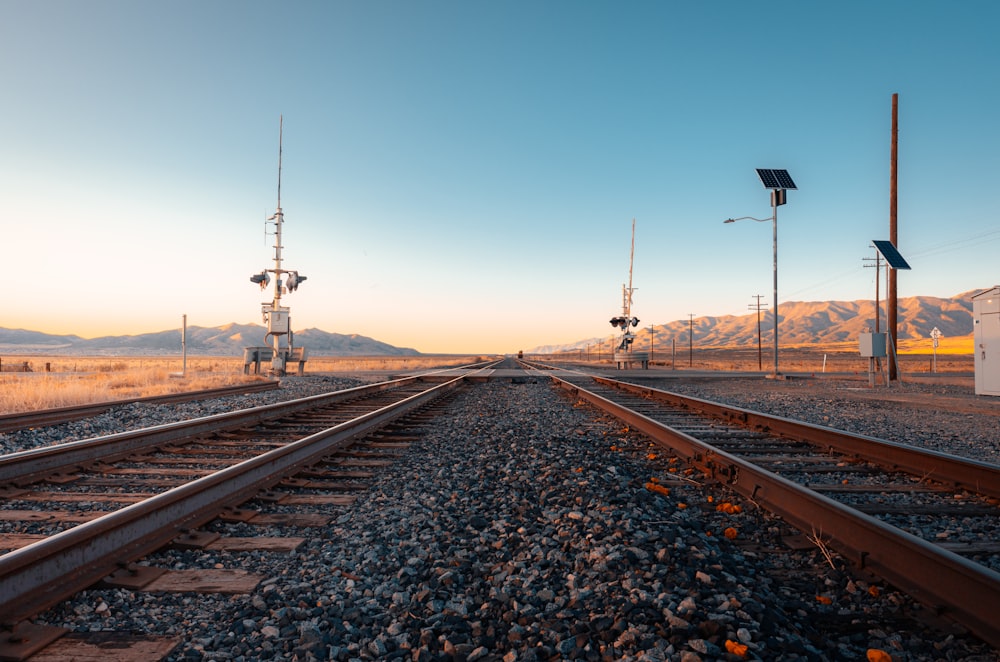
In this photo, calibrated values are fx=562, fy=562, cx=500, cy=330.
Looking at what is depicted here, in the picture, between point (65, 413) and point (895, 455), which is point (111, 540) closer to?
point (895, 455)

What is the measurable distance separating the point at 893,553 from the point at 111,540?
14.9ft

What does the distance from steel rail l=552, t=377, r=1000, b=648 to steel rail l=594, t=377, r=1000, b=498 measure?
6.51ft

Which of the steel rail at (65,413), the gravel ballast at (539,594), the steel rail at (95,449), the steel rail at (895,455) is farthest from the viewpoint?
the steel rail at (65,413)

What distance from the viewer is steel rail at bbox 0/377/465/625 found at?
2.73 metres

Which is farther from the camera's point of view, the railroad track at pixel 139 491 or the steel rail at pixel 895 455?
the steel rail at pixel 895 455

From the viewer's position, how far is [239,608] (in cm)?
287

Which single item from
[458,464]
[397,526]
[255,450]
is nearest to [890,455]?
[458,464]

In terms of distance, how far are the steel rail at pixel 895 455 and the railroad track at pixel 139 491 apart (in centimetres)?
564

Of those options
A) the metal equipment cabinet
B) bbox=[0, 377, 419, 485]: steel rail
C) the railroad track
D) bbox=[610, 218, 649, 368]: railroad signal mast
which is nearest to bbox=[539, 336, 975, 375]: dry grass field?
bbox=[610, 218, 649, 368]: railroad signal mast

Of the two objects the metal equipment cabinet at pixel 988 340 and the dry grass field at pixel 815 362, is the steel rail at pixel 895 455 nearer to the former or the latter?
the metal equipment cabinet at pixel 988 340

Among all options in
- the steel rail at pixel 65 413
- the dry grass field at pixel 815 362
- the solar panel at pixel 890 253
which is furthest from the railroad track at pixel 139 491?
the dry grass field at pixel 815 362

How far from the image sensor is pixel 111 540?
3.37m

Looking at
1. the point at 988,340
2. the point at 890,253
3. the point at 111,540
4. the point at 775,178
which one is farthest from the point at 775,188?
→ the point at 111,540

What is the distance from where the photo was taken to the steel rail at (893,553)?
2527mm
